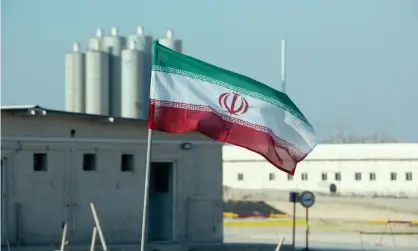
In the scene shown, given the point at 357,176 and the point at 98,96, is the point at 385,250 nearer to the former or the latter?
the point at 357,176

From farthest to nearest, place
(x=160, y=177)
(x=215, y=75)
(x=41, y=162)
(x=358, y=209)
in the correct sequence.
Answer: (x=358, y=209)
(x=160, y=177)
(x=41, y=162)
(x=215, y=75)

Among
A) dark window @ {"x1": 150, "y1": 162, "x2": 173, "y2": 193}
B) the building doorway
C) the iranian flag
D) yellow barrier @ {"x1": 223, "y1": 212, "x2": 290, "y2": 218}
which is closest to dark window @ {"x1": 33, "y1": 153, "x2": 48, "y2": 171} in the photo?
the building doorway

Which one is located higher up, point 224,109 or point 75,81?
point 75,81

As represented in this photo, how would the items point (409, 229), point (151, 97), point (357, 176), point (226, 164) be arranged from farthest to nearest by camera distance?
point (226, 164)
point (357, 176)
point (409, 229)
point (151, 97)

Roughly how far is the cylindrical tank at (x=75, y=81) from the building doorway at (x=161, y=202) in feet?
186

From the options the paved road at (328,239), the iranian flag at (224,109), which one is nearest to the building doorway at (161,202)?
the paved road at (328,239)

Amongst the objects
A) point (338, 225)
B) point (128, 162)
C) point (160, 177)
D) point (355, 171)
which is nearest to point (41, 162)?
point (128, 162)

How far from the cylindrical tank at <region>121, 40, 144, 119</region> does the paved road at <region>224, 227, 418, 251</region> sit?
38.9m

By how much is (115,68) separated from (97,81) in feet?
6.18

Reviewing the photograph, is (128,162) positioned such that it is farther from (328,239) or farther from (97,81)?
(97,81)

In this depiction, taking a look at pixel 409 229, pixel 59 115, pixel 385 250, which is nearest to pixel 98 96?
pixel 409 229

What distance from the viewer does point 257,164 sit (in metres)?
81.8

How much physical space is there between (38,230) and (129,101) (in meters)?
60.2

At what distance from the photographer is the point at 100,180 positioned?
26.1m
